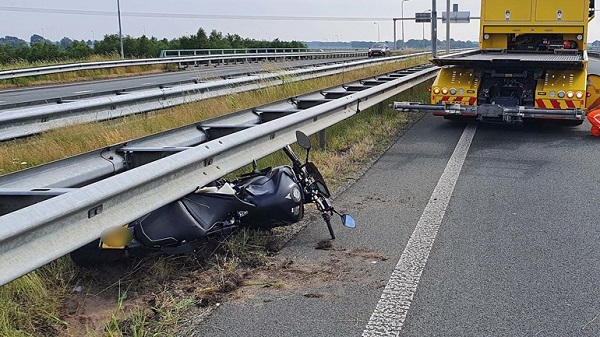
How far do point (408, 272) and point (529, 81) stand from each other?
8.32 metres

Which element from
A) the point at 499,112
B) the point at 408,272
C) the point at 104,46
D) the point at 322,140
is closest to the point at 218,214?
the point at 408,272

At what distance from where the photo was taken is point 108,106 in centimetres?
914

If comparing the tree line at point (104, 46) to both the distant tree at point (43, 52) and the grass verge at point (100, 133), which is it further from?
the grass verge at point (100, 133)

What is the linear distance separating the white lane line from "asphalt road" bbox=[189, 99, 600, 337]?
0.01 meters

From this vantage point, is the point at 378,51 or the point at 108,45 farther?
the point at 378,51

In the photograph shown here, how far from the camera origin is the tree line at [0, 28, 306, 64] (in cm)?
4112

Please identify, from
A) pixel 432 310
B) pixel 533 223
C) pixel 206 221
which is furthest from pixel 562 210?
pixel 206 221

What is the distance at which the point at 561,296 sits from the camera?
396 centimetres

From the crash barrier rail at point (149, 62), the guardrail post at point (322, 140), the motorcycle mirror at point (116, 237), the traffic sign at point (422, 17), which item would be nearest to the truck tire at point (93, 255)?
the motorcycle mirror at point (116, 237)

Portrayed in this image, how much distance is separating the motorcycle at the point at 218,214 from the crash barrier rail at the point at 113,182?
0.57 feet

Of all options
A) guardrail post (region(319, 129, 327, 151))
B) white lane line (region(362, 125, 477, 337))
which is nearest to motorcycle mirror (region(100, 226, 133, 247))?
white lane line (region(362, 125, 477, 337))

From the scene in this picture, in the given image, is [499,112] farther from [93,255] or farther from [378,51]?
[378,51]

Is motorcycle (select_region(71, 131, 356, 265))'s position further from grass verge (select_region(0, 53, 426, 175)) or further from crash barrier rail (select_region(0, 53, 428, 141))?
crash barrier rail (select_region(0, 53, 428, 141))

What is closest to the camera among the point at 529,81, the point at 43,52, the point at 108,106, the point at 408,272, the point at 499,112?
the point at 408,272
